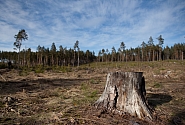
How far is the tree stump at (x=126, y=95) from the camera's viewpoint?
367cm

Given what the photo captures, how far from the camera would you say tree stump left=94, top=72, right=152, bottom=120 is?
3670 millimetres

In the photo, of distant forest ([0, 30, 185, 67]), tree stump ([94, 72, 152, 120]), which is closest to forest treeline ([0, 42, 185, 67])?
distant forest ([0, 30, 185, 67])

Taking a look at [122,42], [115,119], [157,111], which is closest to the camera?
[115,119]

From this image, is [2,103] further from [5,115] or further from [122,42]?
[122,42]

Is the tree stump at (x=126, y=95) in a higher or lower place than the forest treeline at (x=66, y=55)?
lower

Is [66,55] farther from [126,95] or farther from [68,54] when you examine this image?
[126,95]

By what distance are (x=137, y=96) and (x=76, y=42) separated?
173 ft

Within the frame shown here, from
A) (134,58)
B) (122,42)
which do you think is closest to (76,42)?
(122,42)

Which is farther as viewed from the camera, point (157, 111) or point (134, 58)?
point (134, 58)

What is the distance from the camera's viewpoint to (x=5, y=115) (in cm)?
364

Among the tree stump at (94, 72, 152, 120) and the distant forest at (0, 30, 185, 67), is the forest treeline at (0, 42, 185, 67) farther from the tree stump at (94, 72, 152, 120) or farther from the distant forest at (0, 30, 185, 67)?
the tree stump at (94, 72, 152, 120)

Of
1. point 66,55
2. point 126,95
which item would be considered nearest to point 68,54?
point 66,55

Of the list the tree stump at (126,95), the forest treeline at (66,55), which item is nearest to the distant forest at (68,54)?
the forest treeline at (66,55)

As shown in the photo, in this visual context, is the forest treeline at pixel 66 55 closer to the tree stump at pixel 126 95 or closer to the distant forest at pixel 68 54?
the distant forest at pixel 68 54
